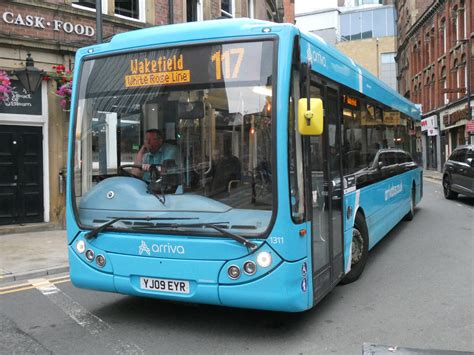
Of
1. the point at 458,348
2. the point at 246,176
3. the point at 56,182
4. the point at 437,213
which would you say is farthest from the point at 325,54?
the point at 437,213

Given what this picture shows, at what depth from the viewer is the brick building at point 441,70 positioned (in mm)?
30891

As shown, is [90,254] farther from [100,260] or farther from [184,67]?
[184,67]

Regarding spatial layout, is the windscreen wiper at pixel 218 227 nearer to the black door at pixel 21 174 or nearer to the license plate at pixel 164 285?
the license plate at pixel 164 285

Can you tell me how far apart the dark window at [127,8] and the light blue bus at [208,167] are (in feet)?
31.5

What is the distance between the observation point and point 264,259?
4059mm

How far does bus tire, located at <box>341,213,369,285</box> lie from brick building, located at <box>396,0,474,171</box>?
24149 mm

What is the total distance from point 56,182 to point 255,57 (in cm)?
899

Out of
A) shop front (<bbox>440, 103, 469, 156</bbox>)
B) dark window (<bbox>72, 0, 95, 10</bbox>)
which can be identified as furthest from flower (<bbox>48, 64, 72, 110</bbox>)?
shop front (<bbox>440, 103, 469, 156</bbox>)

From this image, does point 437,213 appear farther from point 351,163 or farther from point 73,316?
point 73,316

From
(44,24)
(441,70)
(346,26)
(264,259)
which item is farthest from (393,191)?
(346,26)

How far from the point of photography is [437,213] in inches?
521

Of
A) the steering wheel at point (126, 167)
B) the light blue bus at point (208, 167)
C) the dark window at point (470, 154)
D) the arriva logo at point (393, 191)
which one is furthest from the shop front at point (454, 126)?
the steering wheel at point (126, 167)

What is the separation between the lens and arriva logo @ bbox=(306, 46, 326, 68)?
4.54m

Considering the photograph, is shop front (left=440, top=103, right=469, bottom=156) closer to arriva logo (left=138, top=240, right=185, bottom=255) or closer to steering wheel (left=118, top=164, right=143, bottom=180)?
steering wheel (left=118, top=164, right=143, bottom=180)
